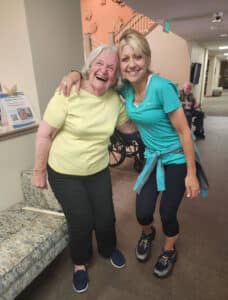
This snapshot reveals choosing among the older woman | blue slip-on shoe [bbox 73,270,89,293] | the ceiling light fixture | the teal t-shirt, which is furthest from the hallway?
the ceiling light fixture

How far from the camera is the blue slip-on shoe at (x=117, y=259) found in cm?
162

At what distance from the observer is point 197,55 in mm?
7965

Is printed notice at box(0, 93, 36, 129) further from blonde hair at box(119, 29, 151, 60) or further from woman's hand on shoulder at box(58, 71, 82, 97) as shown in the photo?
blonde hair at box(119, 29, 151, 60)

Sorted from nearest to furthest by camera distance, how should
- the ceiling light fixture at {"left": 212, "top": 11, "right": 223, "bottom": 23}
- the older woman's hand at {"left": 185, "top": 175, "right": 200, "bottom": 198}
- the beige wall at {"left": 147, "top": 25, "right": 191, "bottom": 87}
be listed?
the older woman's hand at {"left": 185, "top": 175, "right": 200, "bottom": 198}, the ceiling light fixture at {"left": 212, "top": 11, "right": 223, "bottom": 23}, the beige wall at {"left": 147, "top": 25, "right": 191, "bottom": 87}

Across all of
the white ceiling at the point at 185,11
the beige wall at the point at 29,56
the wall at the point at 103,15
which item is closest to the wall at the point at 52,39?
the beige wall at the point at 29,56

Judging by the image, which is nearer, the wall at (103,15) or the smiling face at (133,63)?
the smiling face at (133,63)

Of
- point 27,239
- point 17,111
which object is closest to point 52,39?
point 17,111

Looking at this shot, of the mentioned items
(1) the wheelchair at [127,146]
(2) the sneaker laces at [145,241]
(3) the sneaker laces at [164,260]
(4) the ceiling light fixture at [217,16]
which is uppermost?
(4) the ceiling light fixture at [217,16]

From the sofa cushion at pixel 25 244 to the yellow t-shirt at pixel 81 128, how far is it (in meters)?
0.38

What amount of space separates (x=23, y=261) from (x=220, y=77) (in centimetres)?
1931

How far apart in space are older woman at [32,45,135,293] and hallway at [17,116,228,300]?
5.4 inches

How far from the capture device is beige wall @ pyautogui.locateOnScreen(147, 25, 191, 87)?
23.2 feet

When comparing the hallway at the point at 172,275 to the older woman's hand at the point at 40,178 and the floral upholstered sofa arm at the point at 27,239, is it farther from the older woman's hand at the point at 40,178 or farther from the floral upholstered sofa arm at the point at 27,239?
the older woman's hand at the point at 40,178

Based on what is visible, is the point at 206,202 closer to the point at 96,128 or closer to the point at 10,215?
the point at 96,128
